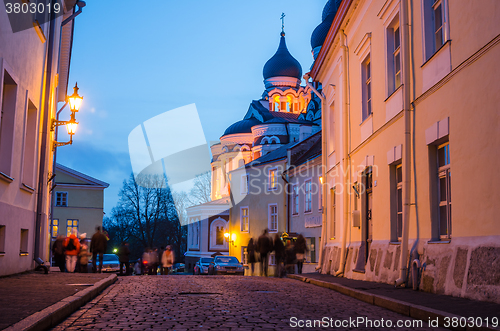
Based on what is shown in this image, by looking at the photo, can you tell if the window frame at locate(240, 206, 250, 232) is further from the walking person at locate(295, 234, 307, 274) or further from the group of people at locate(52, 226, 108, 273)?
the group of people at locate(52, 226, 108, 273)

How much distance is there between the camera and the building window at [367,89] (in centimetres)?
1614

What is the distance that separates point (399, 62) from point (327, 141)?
9.45 metres

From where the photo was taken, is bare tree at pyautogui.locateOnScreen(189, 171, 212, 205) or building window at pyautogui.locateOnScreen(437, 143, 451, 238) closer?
building window at pyautogui.locateOnScreen(437, 143, 451, 238)

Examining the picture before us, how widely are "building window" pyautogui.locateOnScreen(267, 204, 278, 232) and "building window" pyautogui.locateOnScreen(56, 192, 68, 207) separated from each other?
18959 millimetres

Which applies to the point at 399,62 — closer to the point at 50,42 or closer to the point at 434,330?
the point at 434,330

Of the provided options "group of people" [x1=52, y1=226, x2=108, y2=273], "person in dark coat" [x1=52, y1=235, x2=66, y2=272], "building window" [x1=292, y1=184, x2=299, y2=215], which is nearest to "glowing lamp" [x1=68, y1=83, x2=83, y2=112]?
"group of people" [x1=52, y1=226, x2=108, y2=273]

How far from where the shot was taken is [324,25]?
226 feet

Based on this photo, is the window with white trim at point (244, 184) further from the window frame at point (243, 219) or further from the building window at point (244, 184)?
the window frame at point (243, 219)

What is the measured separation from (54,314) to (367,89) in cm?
1180

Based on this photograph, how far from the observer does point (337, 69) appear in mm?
19938

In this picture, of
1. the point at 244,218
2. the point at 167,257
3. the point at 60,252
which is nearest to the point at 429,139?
the point at 60,252

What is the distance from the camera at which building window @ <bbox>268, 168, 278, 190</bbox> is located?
43781mm

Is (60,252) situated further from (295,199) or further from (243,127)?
(243,127)

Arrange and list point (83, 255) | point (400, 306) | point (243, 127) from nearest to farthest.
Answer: point (400, 306) → point (83, 255) → point (243, 127)
